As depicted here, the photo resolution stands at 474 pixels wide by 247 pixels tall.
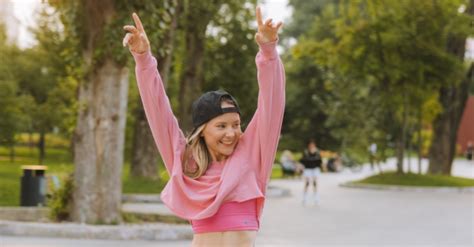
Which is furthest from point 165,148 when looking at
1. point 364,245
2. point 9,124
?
point 9,124

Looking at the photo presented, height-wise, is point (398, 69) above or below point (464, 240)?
above

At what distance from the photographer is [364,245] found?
12.2m

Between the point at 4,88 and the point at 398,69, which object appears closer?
the point at 4,88

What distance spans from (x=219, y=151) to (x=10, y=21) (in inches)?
1163

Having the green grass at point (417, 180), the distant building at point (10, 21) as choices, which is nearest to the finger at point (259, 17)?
the green grass at point (417, 180)

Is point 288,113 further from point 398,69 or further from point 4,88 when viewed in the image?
point 4,88

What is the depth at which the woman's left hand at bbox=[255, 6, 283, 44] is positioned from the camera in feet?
11.8

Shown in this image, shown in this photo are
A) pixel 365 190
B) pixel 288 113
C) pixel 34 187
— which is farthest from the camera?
pixel 288 113

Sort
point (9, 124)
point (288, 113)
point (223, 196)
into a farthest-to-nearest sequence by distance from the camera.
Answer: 1. point (288, 113)
2. point (9, 124)
3. point (223, 196)

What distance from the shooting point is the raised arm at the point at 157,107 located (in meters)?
3.93

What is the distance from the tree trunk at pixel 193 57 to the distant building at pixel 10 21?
24.8 feet

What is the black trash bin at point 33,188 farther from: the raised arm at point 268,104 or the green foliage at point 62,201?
the raised arm at point 268,104

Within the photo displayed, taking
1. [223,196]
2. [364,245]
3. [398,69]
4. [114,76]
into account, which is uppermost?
[398,69]

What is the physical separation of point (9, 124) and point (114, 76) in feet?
42.8
